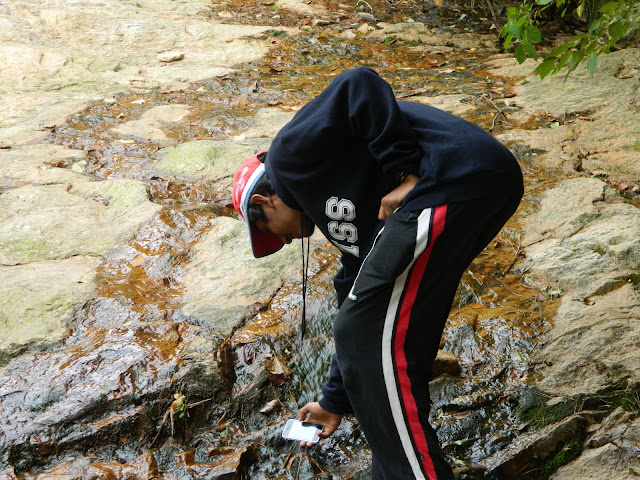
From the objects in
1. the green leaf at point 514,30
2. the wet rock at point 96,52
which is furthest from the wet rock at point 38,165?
the green leaf at point 514,30

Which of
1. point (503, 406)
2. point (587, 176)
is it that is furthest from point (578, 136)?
Answer: point (503, 406)

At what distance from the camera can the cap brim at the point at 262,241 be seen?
7.22ft

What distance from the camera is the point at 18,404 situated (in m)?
2.39

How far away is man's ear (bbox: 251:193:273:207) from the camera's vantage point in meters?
2.05

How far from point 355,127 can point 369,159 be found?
5.5 inches

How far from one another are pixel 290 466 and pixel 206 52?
5.57 meters

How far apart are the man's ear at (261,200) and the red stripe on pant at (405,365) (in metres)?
0.57

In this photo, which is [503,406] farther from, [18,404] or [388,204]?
[18,404]

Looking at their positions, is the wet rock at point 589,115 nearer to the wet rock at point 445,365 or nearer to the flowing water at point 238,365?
the flowing water at point 238,365

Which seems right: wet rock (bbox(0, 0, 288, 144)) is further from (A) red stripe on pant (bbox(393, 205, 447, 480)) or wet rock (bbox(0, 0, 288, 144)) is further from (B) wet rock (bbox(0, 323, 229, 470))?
(A) red stripe on pant (bbox(393, 205, 447, 480))

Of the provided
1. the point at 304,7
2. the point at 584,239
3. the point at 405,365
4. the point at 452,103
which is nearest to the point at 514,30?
the point at 584,239

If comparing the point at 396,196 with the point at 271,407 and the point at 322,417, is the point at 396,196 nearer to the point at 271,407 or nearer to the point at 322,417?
the point at 322,417

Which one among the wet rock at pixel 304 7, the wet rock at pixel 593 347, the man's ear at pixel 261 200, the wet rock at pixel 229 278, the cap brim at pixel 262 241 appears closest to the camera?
the man's ear at pixel 261 200

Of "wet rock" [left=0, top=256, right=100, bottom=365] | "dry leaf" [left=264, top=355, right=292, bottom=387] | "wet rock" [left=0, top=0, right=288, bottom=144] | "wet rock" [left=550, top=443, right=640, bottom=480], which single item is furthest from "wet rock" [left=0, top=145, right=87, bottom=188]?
"wet rock" [left=550, top=443, right=640, bottom=480]
